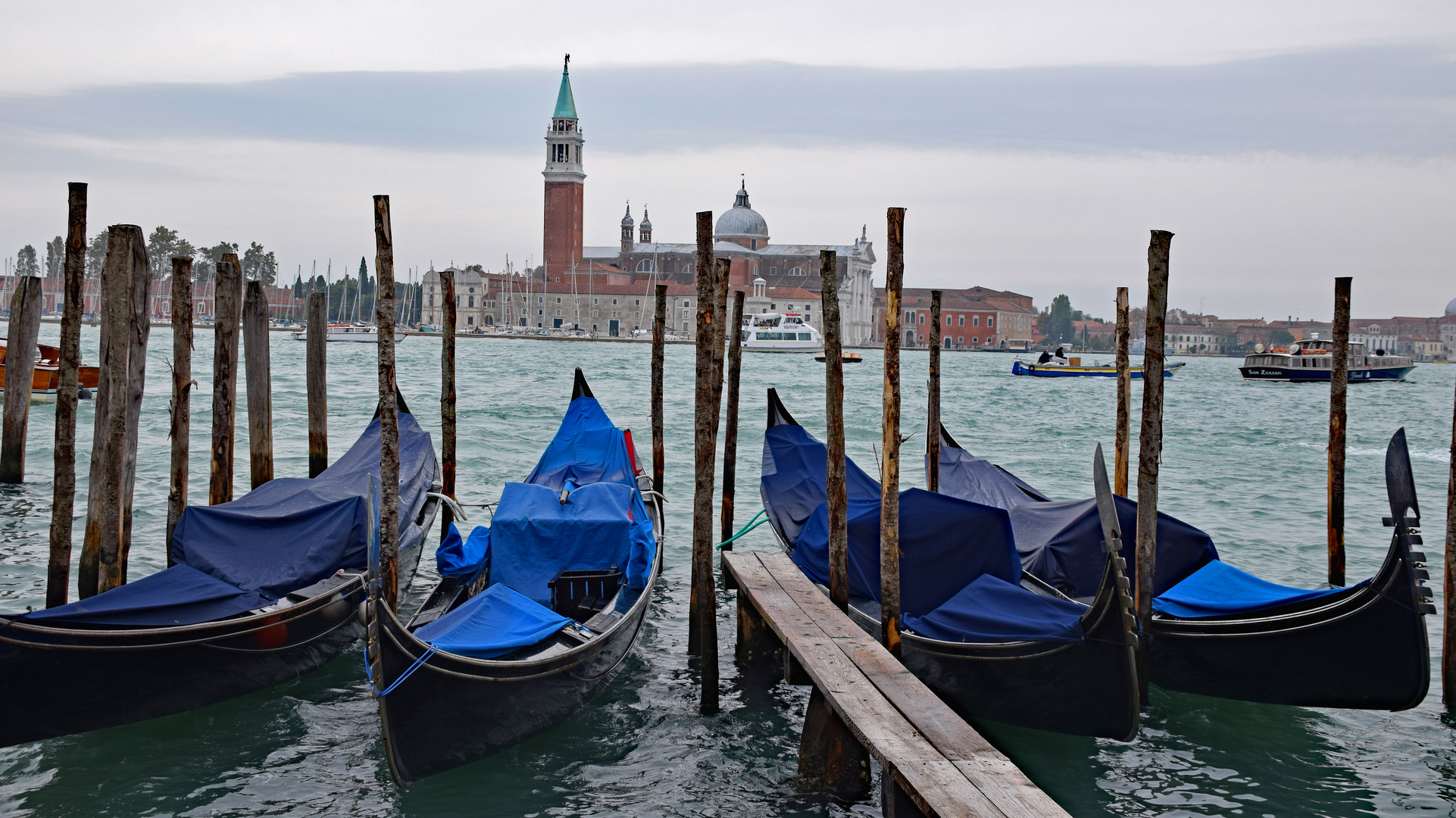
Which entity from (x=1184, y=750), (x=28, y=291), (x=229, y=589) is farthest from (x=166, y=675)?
(x=28, y=291)

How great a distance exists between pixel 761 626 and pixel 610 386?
67.2 ft

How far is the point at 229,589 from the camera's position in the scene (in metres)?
3.86

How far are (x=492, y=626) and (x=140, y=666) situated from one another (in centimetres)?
108

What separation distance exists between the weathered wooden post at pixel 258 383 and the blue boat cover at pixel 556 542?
1.55m

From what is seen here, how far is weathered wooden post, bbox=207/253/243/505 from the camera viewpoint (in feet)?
15.9

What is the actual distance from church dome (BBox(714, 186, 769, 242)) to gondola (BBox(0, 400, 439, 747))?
60.5 m

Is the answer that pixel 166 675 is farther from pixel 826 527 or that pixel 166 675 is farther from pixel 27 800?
pixel 826 527

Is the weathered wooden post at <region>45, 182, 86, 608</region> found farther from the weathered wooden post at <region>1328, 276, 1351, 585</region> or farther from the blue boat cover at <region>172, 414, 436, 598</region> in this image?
the weathered wooden post at <region>1328, 276, 1351, 585</region>

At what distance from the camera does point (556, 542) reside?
4406 millimetres

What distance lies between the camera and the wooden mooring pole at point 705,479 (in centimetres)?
409

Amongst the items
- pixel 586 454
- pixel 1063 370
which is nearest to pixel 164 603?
pixel 586 454

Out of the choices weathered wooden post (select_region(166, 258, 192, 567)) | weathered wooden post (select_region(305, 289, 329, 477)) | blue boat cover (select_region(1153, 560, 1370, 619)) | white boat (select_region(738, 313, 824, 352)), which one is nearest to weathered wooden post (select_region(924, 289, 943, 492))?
blue boat cover (select_region(1153, 560, 1370, 619))

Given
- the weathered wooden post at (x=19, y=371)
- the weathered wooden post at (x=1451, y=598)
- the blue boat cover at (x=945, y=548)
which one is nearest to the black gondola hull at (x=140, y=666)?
the blue boat cover at (x=945, y=548)

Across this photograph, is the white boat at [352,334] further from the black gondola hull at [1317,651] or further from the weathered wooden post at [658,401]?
the black gondola hull at [1317,651]
